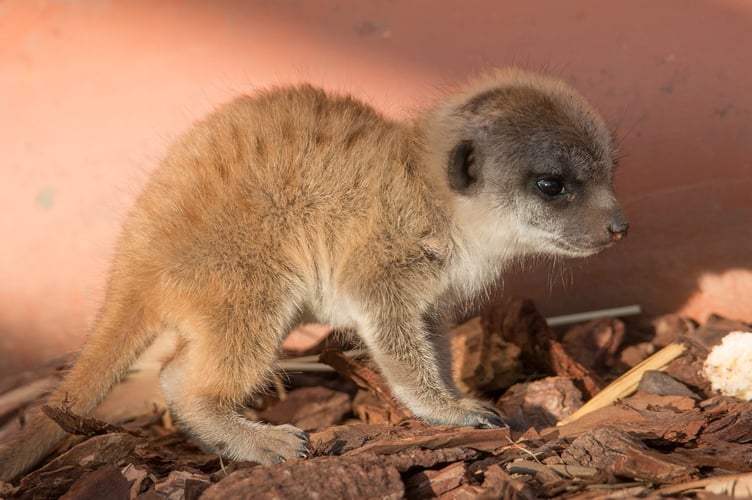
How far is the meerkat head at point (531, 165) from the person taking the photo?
156 inches

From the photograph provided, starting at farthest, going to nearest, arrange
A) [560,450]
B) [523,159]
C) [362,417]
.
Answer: [362,417]
[523,159]
[560,450]

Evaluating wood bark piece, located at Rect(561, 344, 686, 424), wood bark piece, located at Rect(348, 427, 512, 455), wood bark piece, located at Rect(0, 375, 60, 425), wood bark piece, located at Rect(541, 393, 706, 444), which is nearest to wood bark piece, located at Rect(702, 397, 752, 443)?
wood bark piece, located at Rect(541, 393, 706, 444)

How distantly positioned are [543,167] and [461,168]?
0.38 m

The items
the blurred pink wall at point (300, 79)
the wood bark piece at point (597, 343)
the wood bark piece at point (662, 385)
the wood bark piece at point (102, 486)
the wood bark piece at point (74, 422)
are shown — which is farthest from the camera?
the wood bark piece at point (597, 343)

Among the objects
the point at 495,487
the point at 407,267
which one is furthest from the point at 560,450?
the point at 407,267

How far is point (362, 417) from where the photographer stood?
4723 millimetres

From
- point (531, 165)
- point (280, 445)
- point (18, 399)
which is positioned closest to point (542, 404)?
point (531, 165)

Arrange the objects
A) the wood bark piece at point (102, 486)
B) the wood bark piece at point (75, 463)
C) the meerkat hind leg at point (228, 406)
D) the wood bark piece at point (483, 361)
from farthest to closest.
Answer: the wood bark piece at point (483, 361), the meerkat hind leg at point (228, 406), the wood bark piece at point (75, 463), the wood bark piece at point (102, 486)

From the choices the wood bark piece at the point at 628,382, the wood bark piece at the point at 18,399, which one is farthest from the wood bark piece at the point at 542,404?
the wood bark piece at the point at 18,399

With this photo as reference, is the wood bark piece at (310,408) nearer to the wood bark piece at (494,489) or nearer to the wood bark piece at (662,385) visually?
the wood bark piece at (494,489)

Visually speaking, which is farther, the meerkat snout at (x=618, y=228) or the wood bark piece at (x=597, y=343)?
the wood bark piece at (x=597, y=343)

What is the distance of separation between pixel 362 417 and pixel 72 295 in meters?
1.78

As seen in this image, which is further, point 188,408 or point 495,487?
point 188,408

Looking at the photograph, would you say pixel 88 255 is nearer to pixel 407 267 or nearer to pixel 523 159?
pixel 407 267
